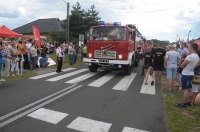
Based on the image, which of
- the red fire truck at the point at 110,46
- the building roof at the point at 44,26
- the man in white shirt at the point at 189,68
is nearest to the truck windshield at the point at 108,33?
the red fire truck at the point at 110,46

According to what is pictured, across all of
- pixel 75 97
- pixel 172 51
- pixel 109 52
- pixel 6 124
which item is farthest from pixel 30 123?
pixel 109 52

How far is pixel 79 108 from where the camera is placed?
7.33 metres

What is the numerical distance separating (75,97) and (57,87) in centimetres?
201

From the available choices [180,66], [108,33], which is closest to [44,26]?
[108,33]

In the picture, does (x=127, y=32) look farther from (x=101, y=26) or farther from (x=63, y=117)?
(x=63, y=117)

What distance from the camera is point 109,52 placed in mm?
14859

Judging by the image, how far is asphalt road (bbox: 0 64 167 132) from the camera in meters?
5.81

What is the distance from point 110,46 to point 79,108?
784 cm

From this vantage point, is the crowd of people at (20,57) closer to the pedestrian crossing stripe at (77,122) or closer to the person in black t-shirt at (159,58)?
the person in black t-shirt at (159,58)

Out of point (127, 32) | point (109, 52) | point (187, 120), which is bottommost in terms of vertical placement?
point (187, 120)

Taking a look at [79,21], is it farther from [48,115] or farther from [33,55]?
[48,115]

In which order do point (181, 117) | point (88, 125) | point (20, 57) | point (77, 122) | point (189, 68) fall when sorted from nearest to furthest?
point (88, 125) → point (77, 122) → point (181, 117) → point (189, 68) → point (20, 57)

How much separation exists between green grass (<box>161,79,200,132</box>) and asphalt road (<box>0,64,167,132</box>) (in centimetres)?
19

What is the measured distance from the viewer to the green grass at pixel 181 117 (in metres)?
6.03
